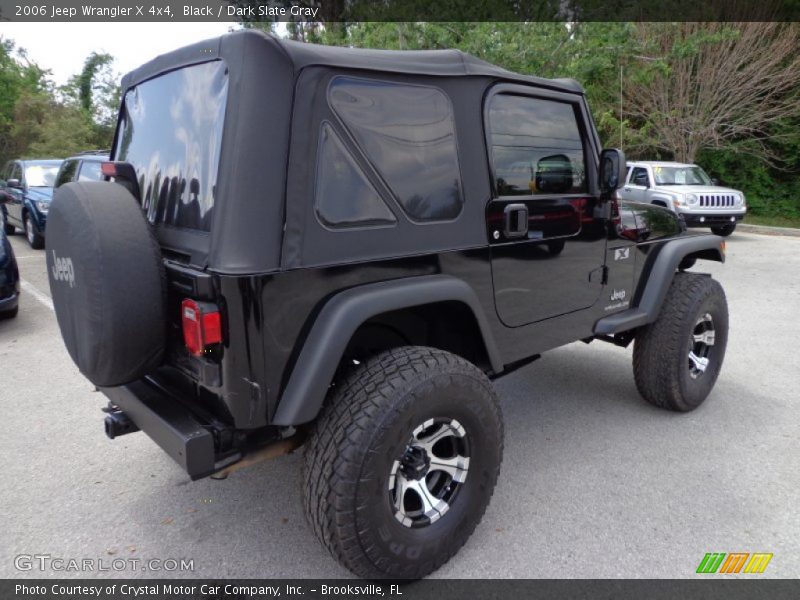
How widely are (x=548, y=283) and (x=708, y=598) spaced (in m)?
1.54

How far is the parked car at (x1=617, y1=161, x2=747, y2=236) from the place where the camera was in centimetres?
1182

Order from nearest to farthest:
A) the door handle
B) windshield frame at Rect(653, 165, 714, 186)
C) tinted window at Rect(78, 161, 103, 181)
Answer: the door handle, tinted window at Rect(78, 161, 103, 181), windshield frame at Rect(653, 165, 714, 186)

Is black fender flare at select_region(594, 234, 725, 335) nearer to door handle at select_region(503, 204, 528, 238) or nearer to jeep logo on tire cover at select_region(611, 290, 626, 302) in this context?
jeep logo on tire cover at select_region(611, 290, 626, 302)

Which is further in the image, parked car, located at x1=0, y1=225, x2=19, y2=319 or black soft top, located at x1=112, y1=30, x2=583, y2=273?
parked car, located at x1=0, y1=225, x2=19, y2=319

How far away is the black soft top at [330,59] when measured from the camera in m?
2.04

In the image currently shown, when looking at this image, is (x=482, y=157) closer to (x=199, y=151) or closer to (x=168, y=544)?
(x=199, y=151)

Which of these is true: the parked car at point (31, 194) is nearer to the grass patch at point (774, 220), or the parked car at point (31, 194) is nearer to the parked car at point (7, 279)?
the parked car at point (7, 279)

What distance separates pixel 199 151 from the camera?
2.24 m

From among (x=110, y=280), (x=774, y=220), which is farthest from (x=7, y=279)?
(x=774, y=220)

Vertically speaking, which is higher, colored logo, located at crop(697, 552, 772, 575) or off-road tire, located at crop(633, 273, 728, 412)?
off-road tire, located at crop(633, 273, 728, 412)

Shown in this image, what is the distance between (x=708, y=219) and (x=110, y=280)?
1253cm

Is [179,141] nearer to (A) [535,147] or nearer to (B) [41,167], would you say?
(A) [535,147]

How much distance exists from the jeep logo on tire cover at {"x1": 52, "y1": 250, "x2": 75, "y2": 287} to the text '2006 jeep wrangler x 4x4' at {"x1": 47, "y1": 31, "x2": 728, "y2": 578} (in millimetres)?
15
